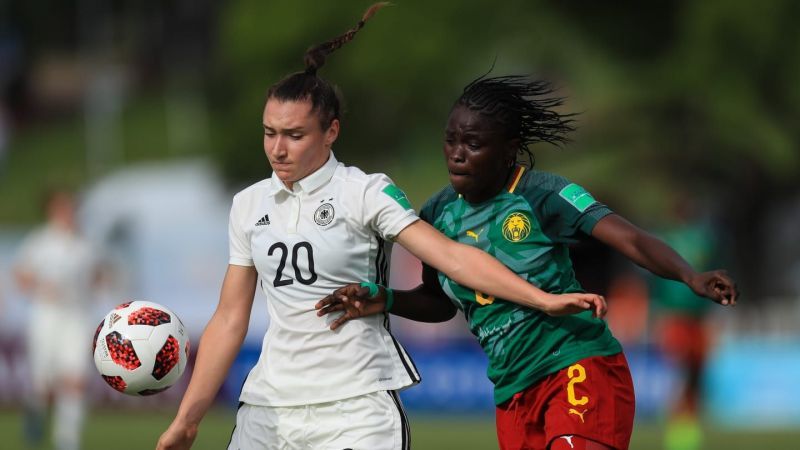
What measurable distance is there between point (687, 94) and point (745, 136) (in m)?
1.32

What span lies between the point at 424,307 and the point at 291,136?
3.21ft

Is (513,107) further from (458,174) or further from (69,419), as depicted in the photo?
(69,419)

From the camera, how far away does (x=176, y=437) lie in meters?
5.49

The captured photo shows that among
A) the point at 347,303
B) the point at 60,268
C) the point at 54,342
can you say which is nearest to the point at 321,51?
the point at 347,303

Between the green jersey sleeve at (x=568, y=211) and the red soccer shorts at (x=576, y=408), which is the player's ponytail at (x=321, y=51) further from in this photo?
the red soccer shorts at (x=576, y=408)

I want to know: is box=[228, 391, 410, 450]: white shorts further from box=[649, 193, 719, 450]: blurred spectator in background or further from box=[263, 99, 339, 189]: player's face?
box=[649, 193, 719, 450]: blurred spectator in background

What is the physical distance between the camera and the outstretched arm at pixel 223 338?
18.4 ft

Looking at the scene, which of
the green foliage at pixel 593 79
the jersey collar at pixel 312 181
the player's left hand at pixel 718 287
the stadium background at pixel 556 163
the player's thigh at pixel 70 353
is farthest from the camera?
the green foliage at pixel 593 79

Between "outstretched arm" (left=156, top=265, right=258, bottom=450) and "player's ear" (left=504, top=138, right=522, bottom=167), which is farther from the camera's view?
"player's ear" (left=504, top=138, right=522, bottom=167)

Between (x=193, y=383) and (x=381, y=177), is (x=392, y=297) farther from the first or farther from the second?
(x=193, y=383)

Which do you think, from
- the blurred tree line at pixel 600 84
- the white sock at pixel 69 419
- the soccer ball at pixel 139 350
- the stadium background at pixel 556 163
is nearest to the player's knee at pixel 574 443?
the soccer ball at pixel 139 350

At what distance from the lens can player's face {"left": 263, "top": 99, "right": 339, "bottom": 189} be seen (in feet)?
17.9

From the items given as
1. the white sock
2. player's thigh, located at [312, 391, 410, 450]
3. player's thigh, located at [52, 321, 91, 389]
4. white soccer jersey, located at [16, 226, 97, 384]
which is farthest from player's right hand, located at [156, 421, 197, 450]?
white soccer jersey, located at [16, 226, 97, 384]

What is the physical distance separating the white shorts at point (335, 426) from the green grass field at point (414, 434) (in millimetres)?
7426
